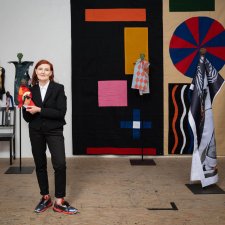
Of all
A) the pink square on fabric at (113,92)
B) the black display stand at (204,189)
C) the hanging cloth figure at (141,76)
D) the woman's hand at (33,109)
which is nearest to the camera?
the woman's hand at (33,109)

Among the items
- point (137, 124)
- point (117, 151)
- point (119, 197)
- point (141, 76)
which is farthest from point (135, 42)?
point (119, 197)

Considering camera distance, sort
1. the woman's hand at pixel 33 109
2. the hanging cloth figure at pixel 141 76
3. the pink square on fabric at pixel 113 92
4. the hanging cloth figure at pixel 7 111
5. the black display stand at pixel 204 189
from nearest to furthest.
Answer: the woman's hand at pixel 33 109
the black display stand at pixel 204 189
the hanging cloth figure at pixel 141 76
the hanging cloth figure at pixel 7 111
the pink square on fabric at pixel 113 92

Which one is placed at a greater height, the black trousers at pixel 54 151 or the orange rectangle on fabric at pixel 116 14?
the orange rectangle on fabric at pixel 116 14

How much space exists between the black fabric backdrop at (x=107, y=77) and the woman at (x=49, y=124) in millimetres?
2130

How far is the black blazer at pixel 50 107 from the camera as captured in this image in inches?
113

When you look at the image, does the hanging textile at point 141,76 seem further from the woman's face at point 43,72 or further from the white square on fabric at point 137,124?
the woman's face at point 43,72

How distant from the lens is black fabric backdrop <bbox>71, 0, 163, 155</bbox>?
5.04m

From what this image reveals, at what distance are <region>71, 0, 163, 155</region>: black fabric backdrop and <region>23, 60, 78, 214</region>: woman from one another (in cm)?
213

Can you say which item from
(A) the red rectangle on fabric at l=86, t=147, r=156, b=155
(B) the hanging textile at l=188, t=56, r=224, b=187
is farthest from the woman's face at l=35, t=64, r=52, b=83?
(A) the red rectangle on fabric at l=86, t=147, r=156, b=155

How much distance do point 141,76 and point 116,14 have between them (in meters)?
0.96

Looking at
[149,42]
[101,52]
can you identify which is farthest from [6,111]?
[149,42]

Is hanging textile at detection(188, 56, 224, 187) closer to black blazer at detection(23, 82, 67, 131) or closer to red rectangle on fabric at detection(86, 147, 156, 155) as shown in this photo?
black blazer at detection(23, 82, 67, 131)

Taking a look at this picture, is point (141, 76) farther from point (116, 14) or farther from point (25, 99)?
point (25, 99)

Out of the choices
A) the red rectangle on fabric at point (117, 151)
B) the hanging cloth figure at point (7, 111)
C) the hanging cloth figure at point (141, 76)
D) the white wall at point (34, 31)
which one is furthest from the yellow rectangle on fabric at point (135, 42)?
the hanging cloth figure at point (7, 111)
